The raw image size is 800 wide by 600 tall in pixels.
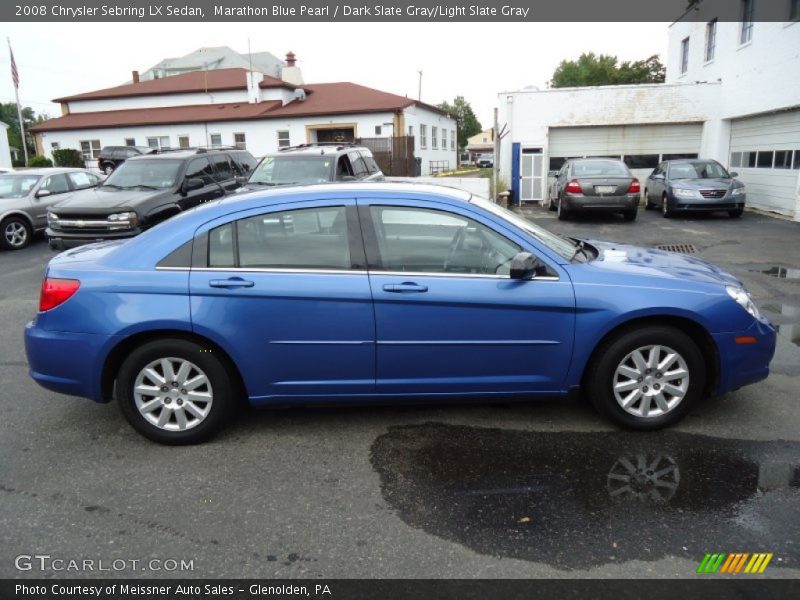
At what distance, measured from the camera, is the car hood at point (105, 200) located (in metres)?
10.2

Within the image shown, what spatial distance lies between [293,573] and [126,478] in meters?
1.45

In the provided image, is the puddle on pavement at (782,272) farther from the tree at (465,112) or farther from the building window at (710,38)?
the tree at (465,112)

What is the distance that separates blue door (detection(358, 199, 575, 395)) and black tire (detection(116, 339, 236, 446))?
1.01m

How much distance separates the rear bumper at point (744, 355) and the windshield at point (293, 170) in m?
8.00

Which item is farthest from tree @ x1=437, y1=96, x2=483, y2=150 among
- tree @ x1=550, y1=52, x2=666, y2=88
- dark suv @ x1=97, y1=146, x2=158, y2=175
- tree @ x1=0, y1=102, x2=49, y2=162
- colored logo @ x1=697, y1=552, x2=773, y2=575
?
colored logo @ x1=697, y1=552, x2=773, y2=575

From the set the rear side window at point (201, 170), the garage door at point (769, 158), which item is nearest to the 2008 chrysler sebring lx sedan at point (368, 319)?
the rear side window at point (201, 170)

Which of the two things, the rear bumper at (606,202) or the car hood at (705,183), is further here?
the car hood at (705,183)

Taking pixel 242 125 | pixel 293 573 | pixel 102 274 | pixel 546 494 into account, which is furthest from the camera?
pixel 242 125

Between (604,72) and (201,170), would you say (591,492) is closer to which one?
(201,170)

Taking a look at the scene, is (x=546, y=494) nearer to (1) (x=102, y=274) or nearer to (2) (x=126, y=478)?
(2) (x=126, y=478)

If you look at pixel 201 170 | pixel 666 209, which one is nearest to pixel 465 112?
pixel 666 209

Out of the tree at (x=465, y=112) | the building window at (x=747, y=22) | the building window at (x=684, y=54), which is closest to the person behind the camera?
the building window at (x=747, y=22)

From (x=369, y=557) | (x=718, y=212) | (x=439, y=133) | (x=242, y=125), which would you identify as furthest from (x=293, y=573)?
(x=439, y=133)

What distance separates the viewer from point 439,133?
136 feet
